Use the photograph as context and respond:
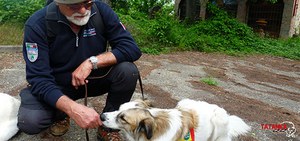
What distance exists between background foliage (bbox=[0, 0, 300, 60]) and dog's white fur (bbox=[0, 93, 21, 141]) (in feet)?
16.7

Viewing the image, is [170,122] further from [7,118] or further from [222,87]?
[222,87]

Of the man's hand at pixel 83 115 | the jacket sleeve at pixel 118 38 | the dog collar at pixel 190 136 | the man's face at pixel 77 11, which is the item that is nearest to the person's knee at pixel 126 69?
the jacket sleeve at pixel 118 38

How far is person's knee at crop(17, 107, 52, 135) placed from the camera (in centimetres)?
269

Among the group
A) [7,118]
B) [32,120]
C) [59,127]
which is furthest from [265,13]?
[32,120]

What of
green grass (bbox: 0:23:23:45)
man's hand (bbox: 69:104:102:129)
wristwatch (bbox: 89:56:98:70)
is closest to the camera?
man's hand (bbox: 69:104:102:129)

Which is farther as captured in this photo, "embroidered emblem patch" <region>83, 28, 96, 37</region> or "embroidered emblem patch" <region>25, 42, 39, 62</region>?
"embroidered emblem patch" <region>83, 28, 96, 37</region>

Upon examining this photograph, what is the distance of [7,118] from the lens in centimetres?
312

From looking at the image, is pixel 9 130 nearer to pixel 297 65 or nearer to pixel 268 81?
pixel 268 81

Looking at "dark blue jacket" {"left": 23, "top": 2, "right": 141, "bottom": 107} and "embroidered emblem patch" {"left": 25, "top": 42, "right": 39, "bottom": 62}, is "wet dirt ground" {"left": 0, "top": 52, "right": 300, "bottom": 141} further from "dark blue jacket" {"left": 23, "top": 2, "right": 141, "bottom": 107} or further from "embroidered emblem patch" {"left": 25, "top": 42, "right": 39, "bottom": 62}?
"embroidered emblem patch" {"left": 25, "top": 42, "right": 39, "bottom": 62}

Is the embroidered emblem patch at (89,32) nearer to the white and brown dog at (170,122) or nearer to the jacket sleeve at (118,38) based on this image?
the jacket sleeve at (118,38)

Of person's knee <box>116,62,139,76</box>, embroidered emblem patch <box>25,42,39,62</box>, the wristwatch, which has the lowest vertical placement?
person's knee <box>116,62,139,76</box>

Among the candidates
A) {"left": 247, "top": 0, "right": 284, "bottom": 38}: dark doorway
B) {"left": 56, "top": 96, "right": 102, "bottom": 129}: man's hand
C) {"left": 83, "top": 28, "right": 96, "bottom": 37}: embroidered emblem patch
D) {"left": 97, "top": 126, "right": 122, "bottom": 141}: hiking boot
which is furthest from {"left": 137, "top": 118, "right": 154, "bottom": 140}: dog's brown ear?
{"left": 247, "top": 0, "right": 284, "bottom": 38}: dark doorway

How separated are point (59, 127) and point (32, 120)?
1.72 ft

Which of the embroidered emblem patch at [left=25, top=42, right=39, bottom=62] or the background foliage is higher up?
the embroidered emblem patch at [left=25, top=42, right=39, bottom=62]
